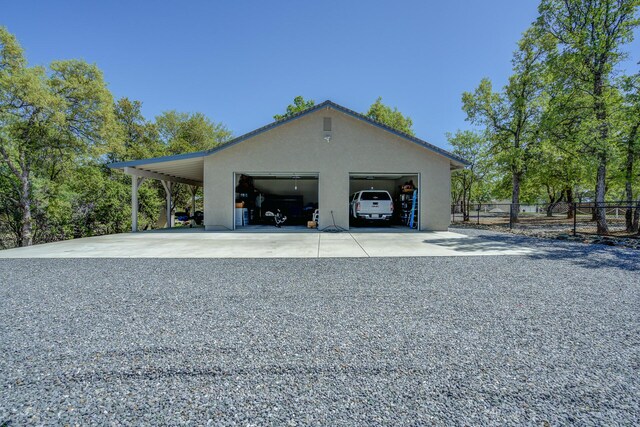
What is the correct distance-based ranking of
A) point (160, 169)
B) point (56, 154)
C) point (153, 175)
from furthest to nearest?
point (56, 154) < point (153, 175) < point (160, 169)

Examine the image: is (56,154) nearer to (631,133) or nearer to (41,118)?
(41,118)

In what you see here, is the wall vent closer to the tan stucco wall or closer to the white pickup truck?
the tan stucco wall

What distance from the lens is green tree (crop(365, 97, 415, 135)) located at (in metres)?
30.1

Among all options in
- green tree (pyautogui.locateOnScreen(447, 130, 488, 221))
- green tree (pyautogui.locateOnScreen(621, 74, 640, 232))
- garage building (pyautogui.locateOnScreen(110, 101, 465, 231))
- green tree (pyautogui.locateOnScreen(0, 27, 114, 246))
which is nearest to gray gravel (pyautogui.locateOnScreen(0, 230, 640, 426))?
garage building (pyautogui.locateOnScreen(110, 101, 465, 231))

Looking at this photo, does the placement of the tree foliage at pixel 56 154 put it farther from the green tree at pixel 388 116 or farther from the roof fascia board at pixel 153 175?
the green tree at pixel 388 116

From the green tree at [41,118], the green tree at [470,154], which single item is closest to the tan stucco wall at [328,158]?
the green tree at [41,118]

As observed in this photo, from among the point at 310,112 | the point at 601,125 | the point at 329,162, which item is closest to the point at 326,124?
the point at 310,112

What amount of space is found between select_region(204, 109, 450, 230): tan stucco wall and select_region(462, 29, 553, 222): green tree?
8.09 metres

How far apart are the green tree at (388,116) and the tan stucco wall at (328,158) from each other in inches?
731

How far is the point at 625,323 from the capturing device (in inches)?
130

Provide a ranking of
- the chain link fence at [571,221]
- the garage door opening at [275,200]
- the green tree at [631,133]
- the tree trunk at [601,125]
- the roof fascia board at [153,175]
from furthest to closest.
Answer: the garage door opening at [275,200] < the roof fascia board at [153,175] < the tree trunk at [601,125] < the chain link fence at [571,221] < the green tree at [631,133]

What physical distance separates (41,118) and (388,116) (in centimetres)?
2695

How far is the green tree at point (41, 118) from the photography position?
43.2 ft

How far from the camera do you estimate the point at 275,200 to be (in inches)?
784
